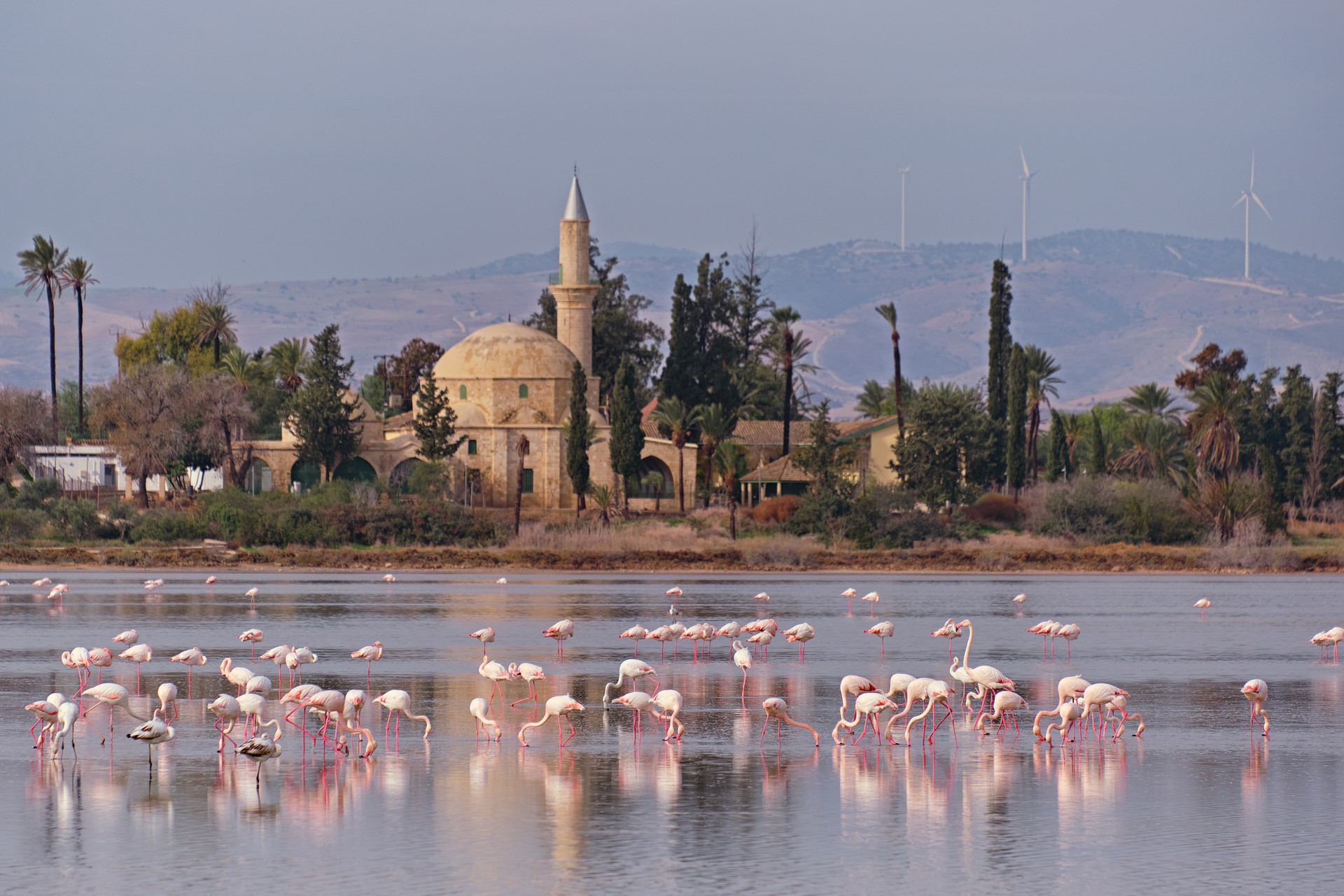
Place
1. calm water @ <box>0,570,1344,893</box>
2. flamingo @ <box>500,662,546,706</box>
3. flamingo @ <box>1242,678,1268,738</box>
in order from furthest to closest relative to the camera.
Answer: flamingo @ <box>500,662,546,706</box>, flamingo @ <box>1242,678,1268,738</box>, calm water @ <box>0,570,1344,893</box>

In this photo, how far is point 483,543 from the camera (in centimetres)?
5675

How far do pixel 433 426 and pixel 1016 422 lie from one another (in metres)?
23.5

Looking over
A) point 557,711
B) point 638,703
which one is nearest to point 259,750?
point 557,711

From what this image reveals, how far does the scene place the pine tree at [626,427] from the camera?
6794 cm

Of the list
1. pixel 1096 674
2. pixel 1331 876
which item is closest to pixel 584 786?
pixel 1331 876

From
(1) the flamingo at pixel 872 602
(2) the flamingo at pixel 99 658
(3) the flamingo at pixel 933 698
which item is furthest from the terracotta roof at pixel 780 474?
(3) the flamingo at pixel 933 698

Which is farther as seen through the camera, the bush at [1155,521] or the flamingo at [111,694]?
the bush at [1155,521]

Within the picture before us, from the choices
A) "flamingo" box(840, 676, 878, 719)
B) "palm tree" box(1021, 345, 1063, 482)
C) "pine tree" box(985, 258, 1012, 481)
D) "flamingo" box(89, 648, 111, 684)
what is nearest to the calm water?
"flamingo" box(840, 676, 878, 719)

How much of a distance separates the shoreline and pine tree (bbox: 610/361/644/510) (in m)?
13.7

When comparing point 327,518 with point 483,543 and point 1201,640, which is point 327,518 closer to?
point 483,543

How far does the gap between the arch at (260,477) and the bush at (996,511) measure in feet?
96.0

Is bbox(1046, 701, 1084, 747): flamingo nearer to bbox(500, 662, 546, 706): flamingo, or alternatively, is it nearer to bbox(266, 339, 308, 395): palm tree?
bbox(500, 662, 546, 706): flamingo

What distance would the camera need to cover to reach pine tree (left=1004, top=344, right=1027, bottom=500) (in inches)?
2611

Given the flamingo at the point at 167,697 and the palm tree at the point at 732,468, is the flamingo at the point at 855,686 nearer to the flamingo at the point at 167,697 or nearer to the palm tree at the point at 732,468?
the flamingo at the point at 167,697
